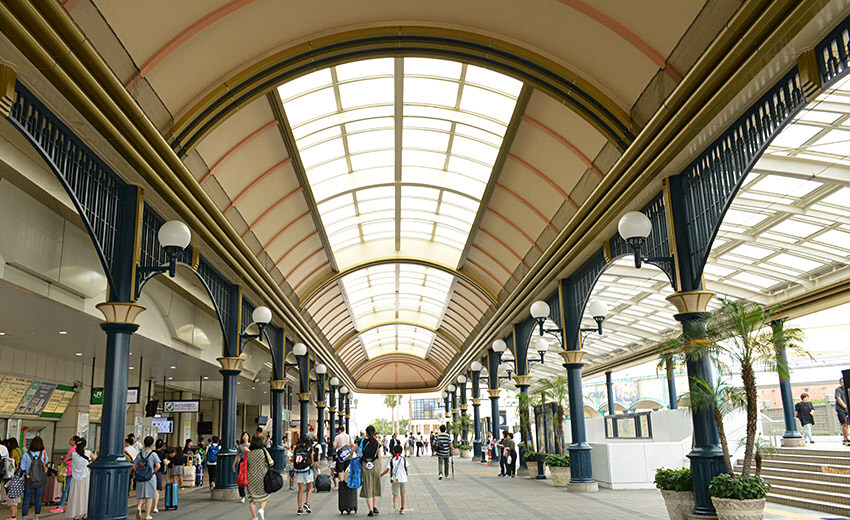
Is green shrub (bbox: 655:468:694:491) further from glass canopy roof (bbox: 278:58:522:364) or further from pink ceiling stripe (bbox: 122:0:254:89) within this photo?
pink ceiling stripe (bbox: 122:0:254:89)

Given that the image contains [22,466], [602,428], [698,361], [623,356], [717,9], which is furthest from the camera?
[623,356]

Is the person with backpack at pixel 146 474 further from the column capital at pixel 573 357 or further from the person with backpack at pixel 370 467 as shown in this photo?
the column capital at pixel 573 357

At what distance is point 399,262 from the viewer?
77.0 ft

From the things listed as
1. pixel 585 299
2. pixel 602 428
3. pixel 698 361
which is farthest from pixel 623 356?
pixel 698 361

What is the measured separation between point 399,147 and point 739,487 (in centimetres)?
1082

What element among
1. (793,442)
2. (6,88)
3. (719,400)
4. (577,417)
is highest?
(6,88)

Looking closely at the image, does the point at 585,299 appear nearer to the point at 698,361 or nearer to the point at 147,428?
the point at 698,361

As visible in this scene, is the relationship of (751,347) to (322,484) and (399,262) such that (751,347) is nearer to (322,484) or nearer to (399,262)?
(322,484)

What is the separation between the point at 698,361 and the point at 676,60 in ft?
13.4

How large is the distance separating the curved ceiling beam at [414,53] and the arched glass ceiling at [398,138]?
1.79 metres

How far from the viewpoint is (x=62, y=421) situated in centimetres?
1902

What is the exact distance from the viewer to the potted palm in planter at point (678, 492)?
903cm

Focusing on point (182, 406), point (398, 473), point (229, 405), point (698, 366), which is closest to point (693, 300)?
point (698, 366)

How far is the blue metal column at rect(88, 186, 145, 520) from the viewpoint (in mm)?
8297
